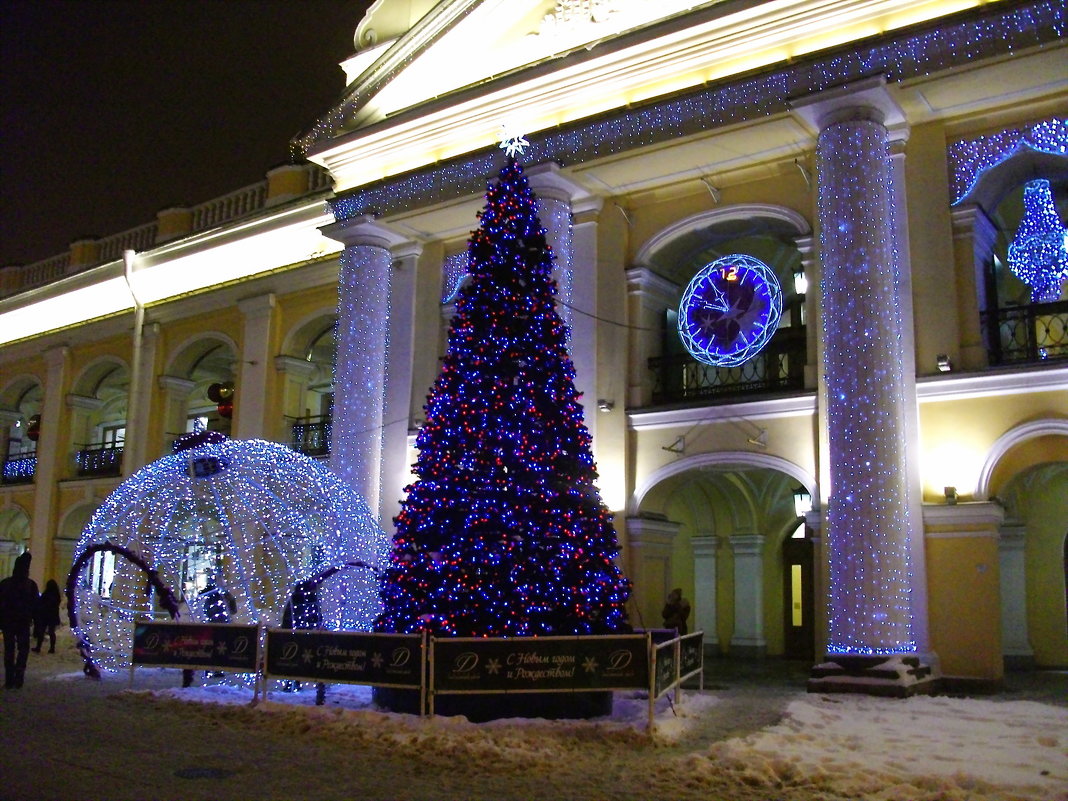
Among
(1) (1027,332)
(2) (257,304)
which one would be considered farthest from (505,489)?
(2) (257,304)

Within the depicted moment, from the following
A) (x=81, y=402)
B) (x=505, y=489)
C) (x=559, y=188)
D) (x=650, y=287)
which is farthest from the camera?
(x=81, y=402)

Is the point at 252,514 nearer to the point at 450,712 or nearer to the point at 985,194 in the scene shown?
the point at 450,712

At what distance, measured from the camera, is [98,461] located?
27078 mm

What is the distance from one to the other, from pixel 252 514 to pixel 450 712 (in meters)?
4.09

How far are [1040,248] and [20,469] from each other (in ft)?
90.2

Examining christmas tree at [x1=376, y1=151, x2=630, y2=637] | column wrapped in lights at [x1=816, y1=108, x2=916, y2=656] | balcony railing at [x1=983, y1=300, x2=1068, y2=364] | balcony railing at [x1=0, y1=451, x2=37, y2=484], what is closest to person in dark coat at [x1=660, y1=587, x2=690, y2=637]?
column wrapped in lights at [x1=816, y1=108, x2=916, y2=656]

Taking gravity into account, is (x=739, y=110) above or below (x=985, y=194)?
above

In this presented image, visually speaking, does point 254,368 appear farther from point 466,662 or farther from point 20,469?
point 466,662

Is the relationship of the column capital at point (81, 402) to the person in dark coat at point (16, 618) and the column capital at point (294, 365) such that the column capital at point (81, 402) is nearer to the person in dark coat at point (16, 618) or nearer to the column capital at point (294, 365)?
the column capital at point (294, 365)

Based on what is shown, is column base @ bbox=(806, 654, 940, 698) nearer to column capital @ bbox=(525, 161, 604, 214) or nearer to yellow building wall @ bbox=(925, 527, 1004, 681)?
yellow building wall @ bbox=(925, 527, 1004, 681)

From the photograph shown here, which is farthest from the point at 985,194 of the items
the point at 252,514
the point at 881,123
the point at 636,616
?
the point at 252,514

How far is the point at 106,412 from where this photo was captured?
3002 cm

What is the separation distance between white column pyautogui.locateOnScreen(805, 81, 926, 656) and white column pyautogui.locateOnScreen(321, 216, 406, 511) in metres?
8.51

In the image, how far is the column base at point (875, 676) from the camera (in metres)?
12.0
